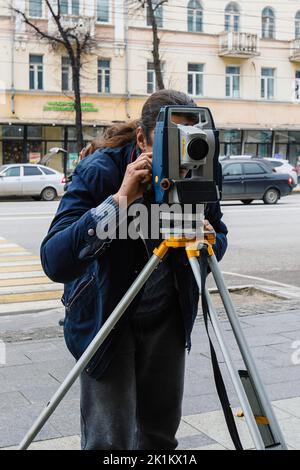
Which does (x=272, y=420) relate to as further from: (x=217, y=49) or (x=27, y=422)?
(x=217, y=49)

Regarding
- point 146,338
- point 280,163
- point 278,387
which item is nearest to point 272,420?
point 146,338

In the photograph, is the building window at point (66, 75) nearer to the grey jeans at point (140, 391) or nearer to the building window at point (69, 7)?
the building window at point (69, 7)

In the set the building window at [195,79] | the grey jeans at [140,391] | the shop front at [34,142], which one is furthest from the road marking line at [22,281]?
the building window at [195,79]

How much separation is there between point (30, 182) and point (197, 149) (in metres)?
21.9

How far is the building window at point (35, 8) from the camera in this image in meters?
30.4

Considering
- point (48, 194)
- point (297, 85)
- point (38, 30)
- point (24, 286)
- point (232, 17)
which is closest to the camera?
point (24, 286)

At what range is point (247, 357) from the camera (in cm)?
210

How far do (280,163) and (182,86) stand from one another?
32.3ft

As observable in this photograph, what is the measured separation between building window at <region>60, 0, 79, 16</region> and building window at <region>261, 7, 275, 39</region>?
988cm

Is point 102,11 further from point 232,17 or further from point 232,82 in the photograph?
point 232,82

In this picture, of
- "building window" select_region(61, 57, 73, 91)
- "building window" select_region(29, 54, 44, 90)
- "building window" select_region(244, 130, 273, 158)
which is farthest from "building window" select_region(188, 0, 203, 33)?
"building window" select_region(29, 54, 44, 90)

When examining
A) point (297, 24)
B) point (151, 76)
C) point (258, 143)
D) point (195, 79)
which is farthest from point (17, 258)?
point (297, 24)

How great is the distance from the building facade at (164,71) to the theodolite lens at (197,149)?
1140 inches

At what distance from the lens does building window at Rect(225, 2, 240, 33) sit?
34375 millimetres
